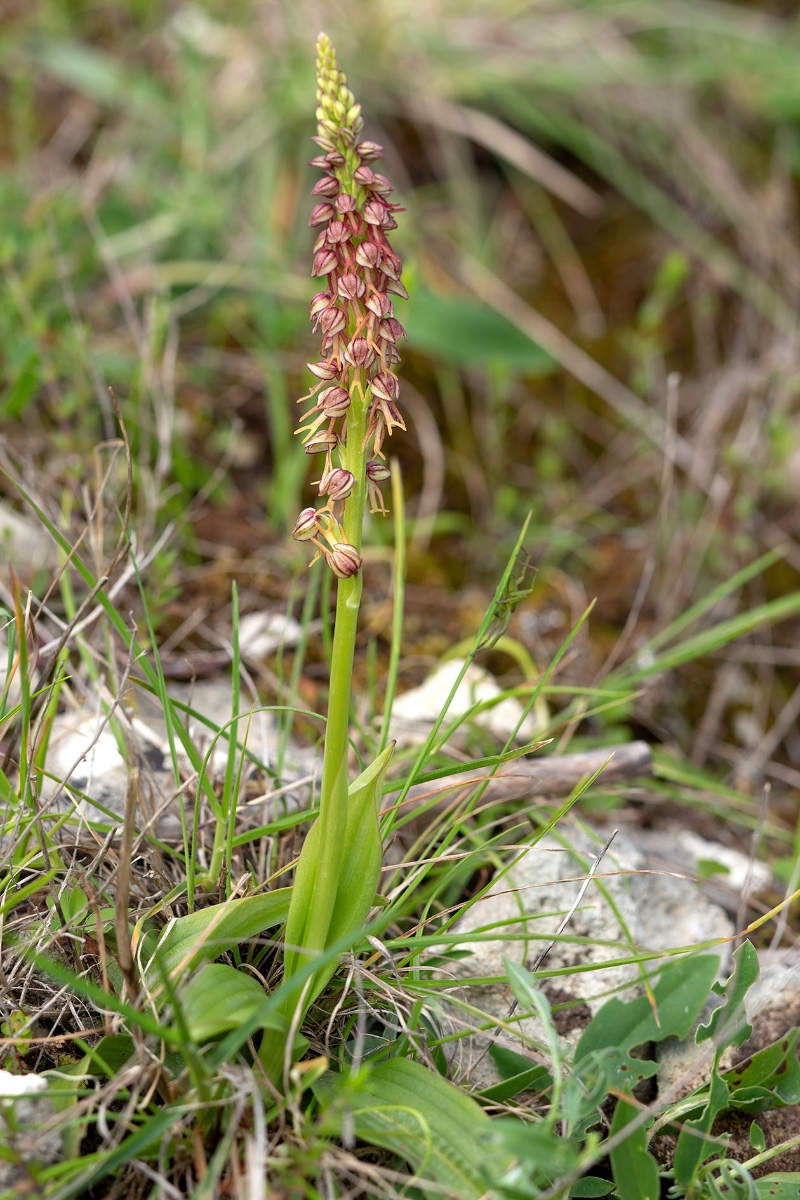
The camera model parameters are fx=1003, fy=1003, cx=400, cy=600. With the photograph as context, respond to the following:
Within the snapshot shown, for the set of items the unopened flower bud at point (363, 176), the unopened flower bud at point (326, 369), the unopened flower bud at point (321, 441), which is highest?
the unopened flower bud at point (363, 176)

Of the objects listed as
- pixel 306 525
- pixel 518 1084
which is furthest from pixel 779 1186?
pixel 306 525

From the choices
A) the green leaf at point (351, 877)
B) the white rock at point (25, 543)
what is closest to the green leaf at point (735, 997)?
Answer: the green leaf at point (351, 877)

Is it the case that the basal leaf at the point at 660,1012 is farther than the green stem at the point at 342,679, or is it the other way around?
the basal leaf at the point at 660,1012

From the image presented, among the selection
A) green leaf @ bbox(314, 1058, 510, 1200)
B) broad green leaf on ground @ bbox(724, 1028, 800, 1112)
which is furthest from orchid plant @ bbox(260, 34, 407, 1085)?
broad green leaf on ground @ bbox(724, 1028, 800, 1112)

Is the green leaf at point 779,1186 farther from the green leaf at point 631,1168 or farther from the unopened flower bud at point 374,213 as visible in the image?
the unopened flower bud at point 374,213

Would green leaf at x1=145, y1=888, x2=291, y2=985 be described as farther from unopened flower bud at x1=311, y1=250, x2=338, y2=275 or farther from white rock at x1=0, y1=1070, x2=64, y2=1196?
unopened flower bud at x1=311, y1=250, x2=338, y2=275

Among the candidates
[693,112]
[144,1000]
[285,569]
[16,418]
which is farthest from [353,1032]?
[693,112]
